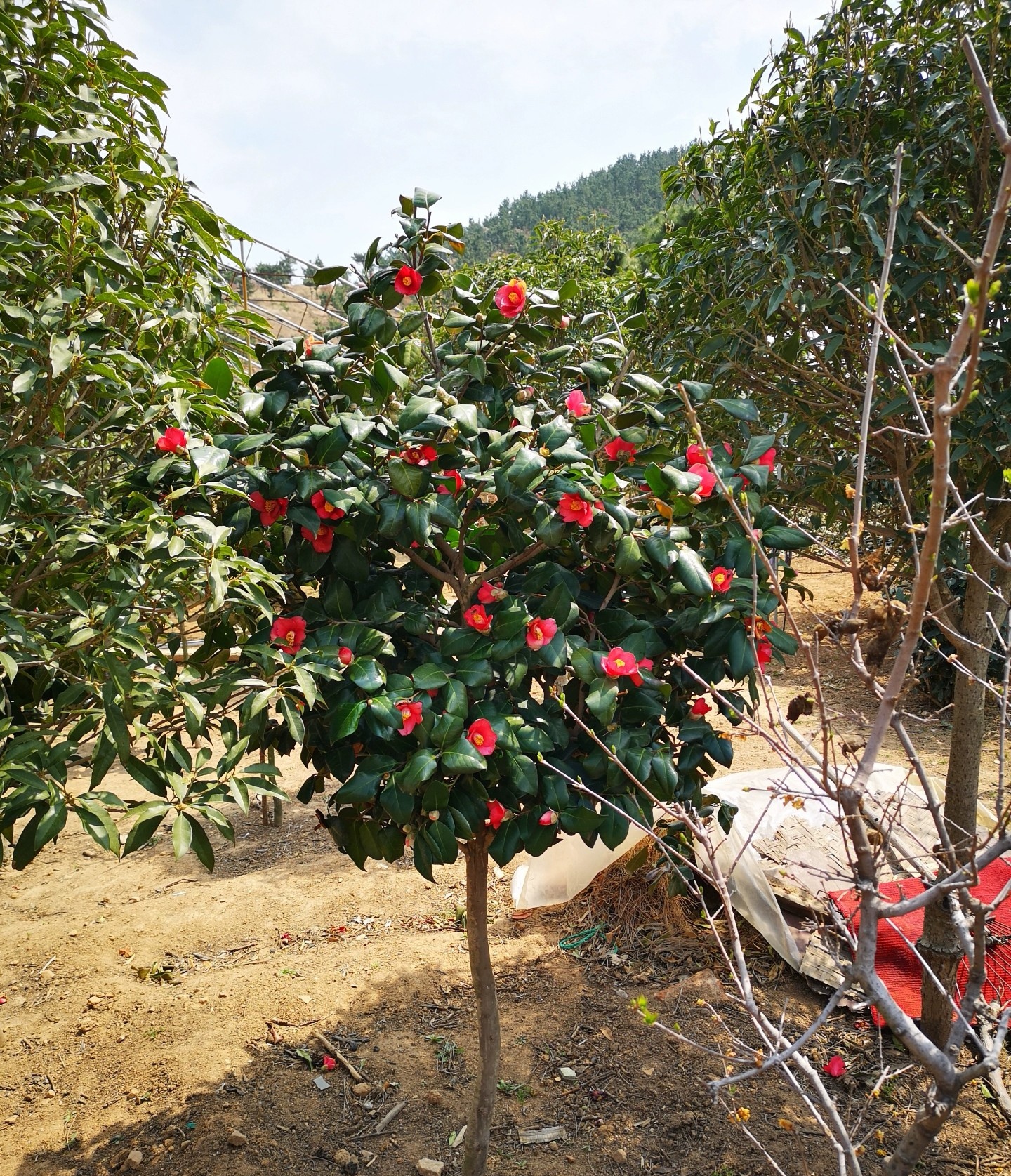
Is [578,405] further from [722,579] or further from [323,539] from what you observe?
[323,539]

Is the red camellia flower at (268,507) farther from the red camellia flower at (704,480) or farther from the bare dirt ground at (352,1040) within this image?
the bare dirt ground at (352,1040)

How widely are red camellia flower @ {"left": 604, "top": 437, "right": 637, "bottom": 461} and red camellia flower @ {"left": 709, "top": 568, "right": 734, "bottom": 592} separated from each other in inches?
11.3

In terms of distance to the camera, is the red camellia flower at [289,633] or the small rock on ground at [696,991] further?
the small rock on ground at [696,991]

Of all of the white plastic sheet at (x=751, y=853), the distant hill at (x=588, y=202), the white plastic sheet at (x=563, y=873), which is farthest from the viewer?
the distant hill at (x=588, y=202)

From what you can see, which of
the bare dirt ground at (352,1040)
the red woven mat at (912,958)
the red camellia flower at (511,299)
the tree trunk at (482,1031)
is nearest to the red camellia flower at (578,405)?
the red camellia flower at (511,299)

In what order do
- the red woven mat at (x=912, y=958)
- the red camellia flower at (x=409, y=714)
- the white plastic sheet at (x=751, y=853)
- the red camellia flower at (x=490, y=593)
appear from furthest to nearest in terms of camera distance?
the white plastic sheet at (x=751, y=853)
the red woven mat at (x=912, y=958)
the red camellia flower at (x=490, y=593)
the red camellia flower at (x=409, y=714)

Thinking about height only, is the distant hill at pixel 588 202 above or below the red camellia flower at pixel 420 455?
above

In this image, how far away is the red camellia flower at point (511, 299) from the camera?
1.58m

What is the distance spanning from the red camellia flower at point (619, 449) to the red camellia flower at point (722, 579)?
0.29 metres

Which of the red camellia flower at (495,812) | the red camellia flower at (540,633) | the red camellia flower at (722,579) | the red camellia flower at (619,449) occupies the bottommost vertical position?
the red camellia flower at (495,812)

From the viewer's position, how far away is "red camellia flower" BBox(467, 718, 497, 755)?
1446 millimetres

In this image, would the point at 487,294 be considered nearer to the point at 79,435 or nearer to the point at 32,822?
the point at 79,435

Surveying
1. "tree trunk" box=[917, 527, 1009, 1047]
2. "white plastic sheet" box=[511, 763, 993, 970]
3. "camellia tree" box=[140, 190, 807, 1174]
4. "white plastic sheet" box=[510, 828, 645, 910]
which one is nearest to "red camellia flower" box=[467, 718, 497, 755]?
"camellia tree" box=[140, 190, 807, 1174]

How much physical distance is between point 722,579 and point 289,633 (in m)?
0.79
